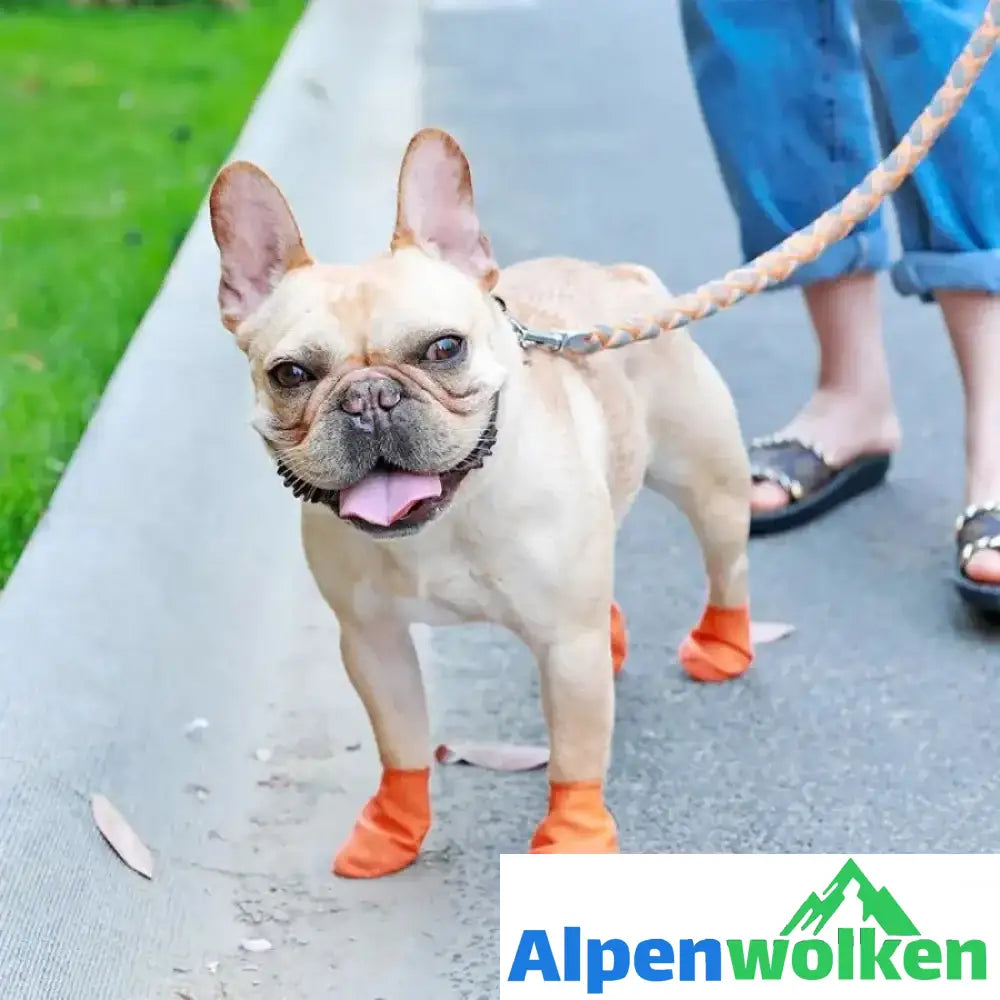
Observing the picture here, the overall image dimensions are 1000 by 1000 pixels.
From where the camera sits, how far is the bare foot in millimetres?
3170

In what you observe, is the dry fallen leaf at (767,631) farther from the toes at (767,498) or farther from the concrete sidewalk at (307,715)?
the toes at (767,498)

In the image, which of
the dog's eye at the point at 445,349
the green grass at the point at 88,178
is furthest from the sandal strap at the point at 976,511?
the green grass at the point at 88,178

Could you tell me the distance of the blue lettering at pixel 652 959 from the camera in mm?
1552

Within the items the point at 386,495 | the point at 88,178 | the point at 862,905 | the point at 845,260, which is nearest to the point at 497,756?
the point at 386,495

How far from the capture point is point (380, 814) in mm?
2139

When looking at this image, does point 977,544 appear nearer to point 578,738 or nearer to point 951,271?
point 951,271

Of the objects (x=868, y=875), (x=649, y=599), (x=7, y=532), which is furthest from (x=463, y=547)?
(x=7, y=532)

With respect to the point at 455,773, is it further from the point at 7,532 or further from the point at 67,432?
the point at 67,432

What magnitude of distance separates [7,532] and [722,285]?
4.42 feet

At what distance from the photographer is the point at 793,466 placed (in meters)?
3.13

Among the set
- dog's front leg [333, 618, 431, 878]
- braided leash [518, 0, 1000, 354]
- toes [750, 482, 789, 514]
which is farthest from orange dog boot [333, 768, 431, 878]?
toes [750, 482, 789, 514]

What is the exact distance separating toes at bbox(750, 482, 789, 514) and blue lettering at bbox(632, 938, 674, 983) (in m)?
1.60

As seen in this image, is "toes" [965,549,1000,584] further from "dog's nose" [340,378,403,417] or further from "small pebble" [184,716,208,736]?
"dog's nose" [340,378,403,417]

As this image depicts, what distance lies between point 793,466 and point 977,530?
0.46m
